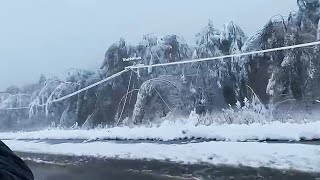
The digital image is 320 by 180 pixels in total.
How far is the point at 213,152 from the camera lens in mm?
2525

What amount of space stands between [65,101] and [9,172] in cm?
226

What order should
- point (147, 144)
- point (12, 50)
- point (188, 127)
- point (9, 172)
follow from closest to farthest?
point (9, 172)
point (188, 127)
point (147, 144)
point (12, 50)

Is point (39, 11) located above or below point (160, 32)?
above

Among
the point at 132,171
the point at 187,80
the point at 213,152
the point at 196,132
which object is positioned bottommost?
the point at 132,171

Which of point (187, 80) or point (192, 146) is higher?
point (187, 80)

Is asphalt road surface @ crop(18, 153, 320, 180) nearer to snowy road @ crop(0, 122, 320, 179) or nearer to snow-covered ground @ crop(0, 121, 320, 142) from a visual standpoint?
snowy road @ crop(0, 122, 320, 179)

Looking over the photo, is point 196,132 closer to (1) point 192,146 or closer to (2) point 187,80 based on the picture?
(1) point 192,146

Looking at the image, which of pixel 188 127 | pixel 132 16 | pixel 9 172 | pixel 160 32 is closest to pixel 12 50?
pixel 132 16

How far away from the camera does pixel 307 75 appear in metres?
2.27

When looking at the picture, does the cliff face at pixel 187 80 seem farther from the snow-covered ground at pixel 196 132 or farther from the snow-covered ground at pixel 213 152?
the snow-covered ground at pixel 213 152

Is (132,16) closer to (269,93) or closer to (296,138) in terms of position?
(269,93)

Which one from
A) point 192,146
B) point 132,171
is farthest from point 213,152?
point 132,171

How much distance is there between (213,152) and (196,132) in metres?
0.15

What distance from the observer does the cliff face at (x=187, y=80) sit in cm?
230
